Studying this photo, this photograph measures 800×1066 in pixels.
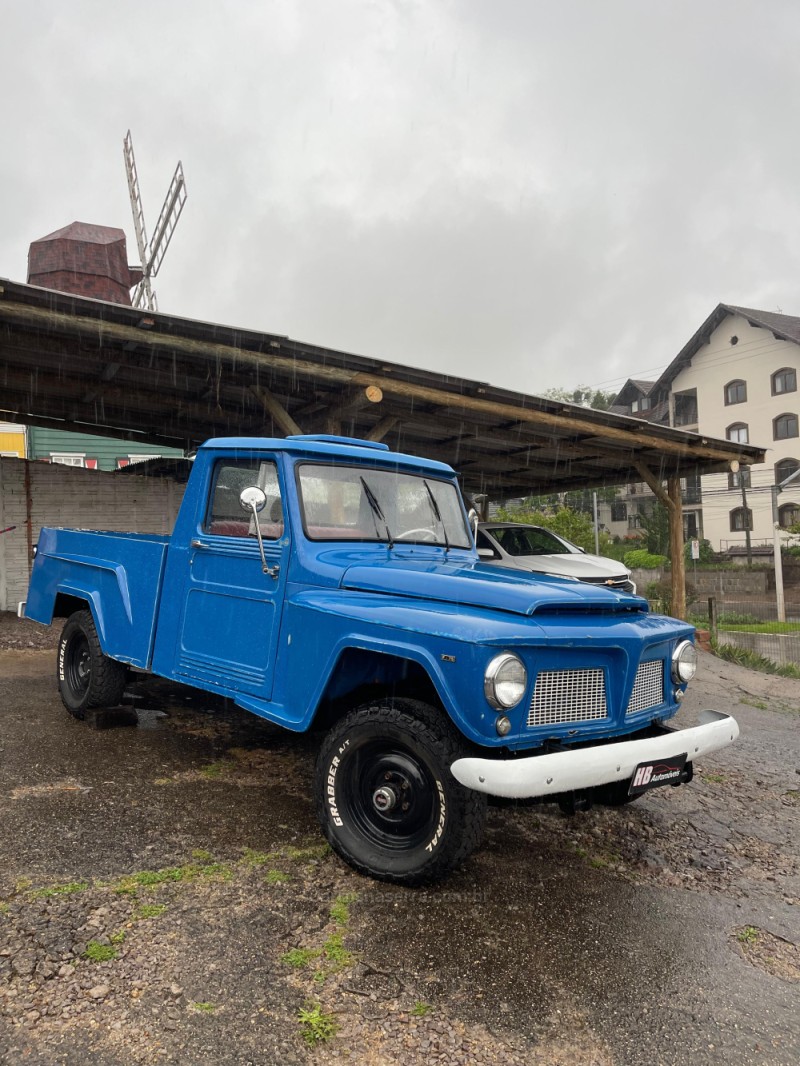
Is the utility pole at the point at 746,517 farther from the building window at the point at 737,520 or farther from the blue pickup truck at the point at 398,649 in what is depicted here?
the blue pickup truck at the point at 398,649

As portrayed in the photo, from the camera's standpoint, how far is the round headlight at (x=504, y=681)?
2844mm

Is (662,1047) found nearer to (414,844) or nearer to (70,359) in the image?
(414,844)

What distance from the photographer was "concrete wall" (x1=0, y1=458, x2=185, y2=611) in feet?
35.9

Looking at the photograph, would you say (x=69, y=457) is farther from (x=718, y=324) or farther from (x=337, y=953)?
(x=718, y=324)

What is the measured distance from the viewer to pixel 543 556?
928 centimetres

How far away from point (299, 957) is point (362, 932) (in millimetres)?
279

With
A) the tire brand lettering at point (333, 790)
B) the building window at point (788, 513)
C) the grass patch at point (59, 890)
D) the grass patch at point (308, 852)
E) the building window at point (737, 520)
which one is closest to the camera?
the grass patch at point (59, 890)

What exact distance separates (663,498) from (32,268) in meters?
19.3

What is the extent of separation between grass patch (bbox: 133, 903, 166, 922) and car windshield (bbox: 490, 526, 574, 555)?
7153 millimetres

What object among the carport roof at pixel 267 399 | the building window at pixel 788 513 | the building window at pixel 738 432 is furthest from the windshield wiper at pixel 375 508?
the building window at pixel 738 432

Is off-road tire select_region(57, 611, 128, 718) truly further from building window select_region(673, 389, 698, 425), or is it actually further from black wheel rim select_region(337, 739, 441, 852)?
building window select_region(673, 389, 698, 425)

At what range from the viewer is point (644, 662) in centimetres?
343

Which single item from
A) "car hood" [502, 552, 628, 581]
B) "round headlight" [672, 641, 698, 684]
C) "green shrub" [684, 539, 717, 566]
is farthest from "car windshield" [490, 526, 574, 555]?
"green shrub" [684, 539, 717, 566]

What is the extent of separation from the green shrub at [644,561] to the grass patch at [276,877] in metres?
30.0
